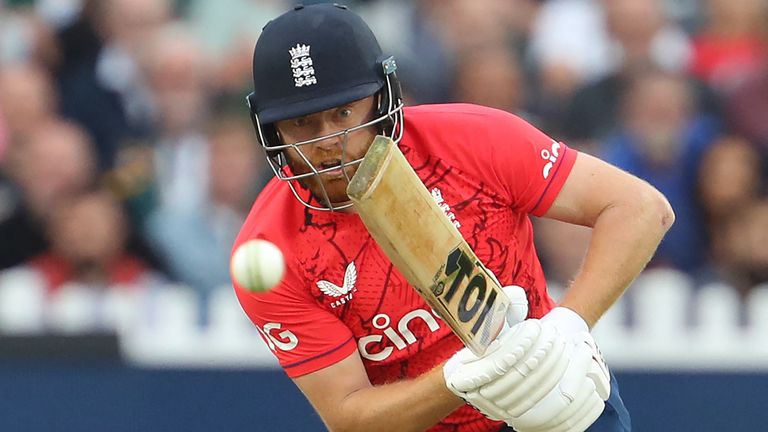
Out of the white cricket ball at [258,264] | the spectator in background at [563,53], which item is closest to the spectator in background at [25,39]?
the spectator in background at [563,53]

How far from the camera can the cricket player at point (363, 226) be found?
358cm

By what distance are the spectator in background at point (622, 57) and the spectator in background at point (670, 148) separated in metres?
0.11

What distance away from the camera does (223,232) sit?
283 inches

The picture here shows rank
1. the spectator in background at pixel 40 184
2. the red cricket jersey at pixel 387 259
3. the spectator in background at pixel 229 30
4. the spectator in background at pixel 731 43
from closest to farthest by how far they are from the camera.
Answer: the red cricket jersey at pixel 387 259 → the spectator in background at pixel 40 184 → the spectator in background at pixel 731 43 → the spectator in background at pixel 229 30

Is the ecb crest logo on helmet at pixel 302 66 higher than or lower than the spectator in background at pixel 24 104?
higher

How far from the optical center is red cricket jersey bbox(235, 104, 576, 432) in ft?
12.5

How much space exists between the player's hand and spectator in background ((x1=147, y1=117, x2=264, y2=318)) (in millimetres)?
3899

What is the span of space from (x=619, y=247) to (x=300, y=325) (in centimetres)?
94

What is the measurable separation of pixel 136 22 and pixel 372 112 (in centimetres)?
456

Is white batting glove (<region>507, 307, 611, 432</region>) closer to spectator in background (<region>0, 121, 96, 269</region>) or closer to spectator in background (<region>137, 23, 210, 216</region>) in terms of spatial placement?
spectator in background (<region>137, 23, 210, 216</region>)

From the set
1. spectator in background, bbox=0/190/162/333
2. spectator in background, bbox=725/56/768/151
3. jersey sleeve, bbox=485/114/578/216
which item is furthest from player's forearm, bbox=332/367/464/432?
spectator in background, bbox=725/56/768/151

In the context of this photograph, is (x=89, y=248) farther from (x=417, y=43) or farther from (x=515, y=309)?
(x=515, y=309)

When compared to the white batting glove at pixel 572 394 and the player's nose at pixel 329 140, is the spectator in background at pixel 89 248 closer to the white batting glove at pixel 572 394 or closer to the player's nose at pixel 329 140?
the player's nose at pixel 329 140

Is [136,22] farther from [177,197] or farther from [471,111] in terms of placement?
[471,111]
